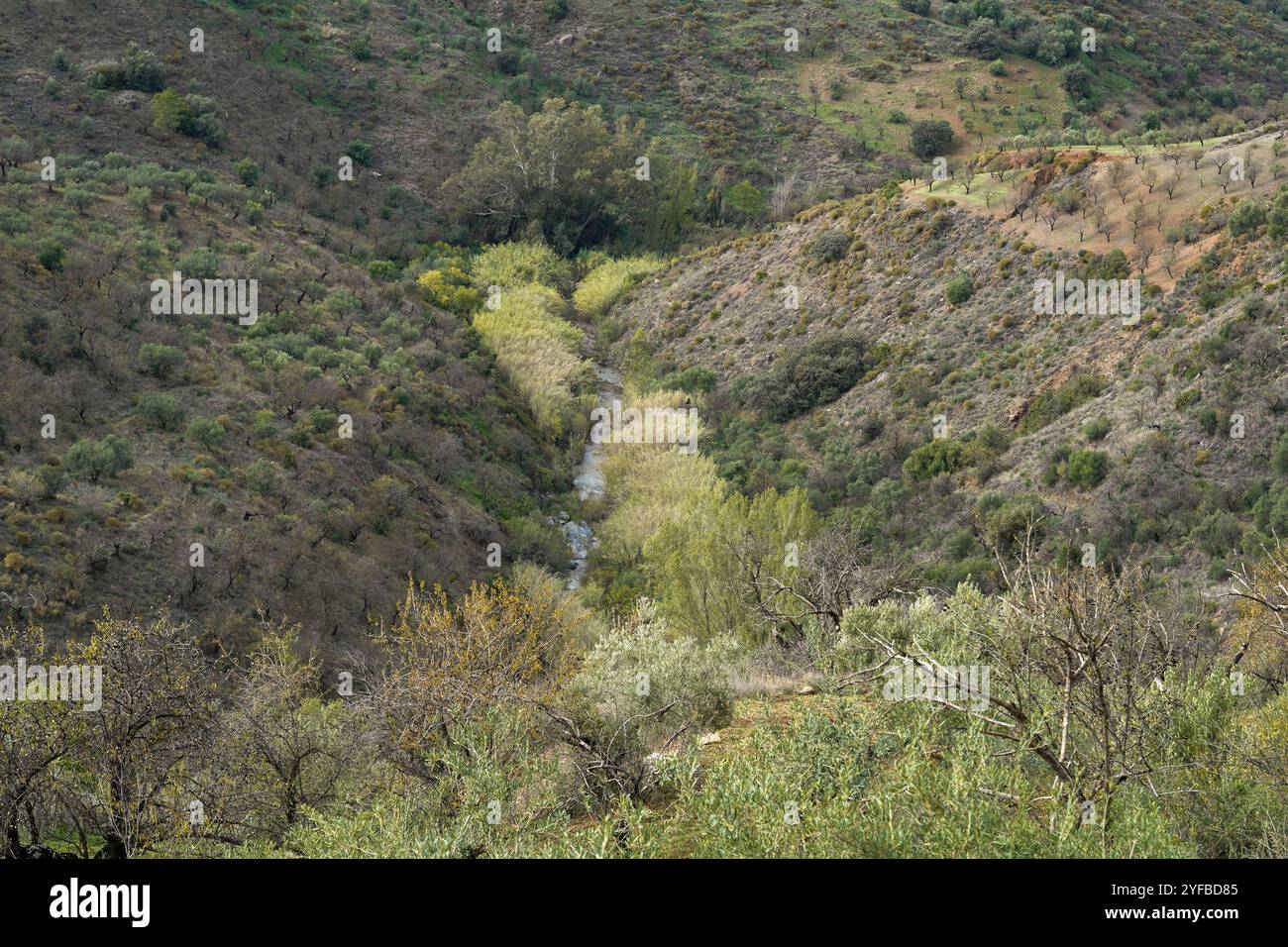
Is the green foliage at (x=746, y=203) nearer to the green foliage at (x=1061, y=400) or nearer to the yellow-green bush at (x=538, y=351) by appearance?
the yellow-green bush at (x=538, y=351)

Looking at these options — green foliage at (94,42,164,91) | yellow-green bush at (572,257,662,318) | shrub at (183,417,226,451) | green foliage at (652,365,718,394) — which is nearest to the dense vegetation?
shrub at (183,417,226,451)

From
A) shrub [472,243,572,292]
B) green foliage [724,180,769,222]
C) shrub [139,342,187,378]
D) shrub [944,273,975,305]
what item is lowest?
shrub [139,342,187,378]

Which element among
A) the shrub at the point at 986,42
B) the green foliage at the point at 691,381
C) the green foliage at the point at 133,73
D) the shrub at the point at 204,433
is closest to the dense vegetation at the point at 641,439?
the shrub at the point at 204,433

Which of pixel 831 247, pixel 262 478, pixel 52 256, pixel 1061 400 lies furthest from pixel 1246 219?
pixel 52 256

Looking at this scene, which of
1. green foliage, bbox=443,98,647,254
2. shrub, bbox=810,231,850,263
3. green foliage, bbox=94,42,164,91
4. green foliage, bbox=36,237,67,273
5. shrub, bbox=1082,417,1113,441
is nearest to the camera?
shrub, bbox=1082,417,1113,441

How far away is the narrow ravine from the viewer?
2727cm

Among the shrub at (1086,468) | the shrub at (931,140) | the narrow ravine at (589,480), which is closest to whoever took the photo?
the shrub at (1086,468)

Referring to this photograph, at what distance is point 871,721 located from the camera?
28.2 feet

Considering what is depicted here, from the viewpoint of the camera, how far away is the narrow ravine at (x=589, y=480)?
2727 cm

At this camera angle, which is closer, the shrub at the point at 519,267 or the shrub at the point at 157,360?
the shrub at the point at 157,360

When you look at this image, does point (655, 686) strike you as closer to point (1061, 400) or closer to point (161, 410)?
point (161, 410)

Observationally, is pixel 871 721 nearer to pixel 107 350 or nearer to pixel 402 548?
pixel 402 548

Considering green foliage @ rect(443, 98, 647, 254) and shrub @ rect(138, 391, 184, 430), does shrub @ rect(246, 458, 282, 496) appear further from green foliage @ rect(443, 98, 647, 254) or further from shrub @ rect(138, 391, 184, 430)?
green foliage @ rect(443, 98, 647, 254)

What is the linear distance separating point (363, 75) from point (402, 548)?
39.7 meters
